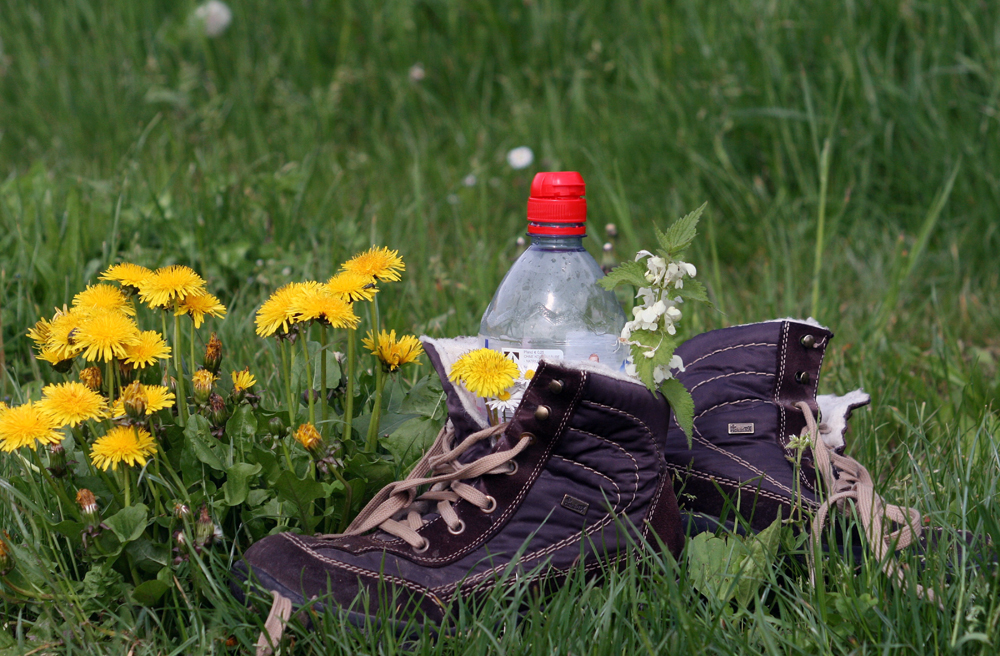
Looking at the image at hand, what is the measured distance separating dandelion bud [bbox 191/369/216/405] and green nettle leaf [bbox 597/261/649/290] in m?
0.68

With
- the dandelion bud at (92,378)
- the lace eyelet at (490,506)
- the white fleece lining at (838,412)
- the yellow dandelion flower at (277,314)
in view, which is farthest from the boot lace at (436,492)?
the white fleece lining at (838,412)

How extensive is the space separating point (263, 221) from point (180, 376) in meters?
1.61

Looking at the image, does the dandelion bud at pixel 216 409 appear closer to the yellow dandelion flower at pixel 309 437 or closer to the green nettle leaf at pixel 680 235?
the yellow dandelion flower at pixel 309 437

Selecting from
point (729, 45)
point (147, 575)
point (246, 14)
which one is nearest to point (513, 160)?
point (729, 45)

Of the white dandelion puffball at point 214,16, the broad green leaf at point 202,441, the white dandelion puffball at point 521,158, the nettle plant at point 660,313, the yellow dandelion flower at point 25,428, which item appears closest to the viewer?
the yellow dandelion flower at point 25,428

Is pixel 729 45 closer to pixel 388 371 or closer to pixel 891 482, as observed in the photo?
pixel 891 482

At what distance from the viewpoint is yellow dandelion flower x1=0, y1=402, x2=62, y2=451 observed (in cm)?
129

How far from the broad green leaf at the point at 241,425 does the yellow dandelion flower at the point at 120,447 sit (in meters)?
0.20

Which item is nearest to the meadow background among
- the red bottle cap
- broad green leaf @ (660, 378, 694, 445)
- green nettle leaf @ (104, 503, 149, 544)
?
green nettle leaf @ (104, 503, 149, 544)

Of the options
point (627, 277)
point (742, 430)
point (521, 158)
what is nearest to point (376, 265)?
point (627, 277)

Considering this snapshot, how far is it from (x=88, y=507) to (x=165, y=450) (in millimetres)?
177

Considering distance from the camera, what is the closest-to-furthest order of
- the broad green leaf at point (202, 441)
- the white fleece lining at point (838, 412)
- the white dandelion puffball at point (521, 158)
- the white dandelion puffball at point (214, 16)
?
the broad green leaf at point (202, 441), the white fleece lining at point (838, 412), the white dandelion puffball at point (521, 158), the white dandelion puffball at point (214, 16)

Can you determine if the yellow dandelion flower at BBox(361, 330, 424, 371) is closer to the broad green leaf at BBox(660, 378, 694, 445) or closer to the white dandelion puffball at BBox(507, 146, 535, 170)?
the broad green leaf at BBox(660, 378, 694, 445)

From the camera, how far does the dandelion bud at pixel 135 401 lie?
1.35 metres
